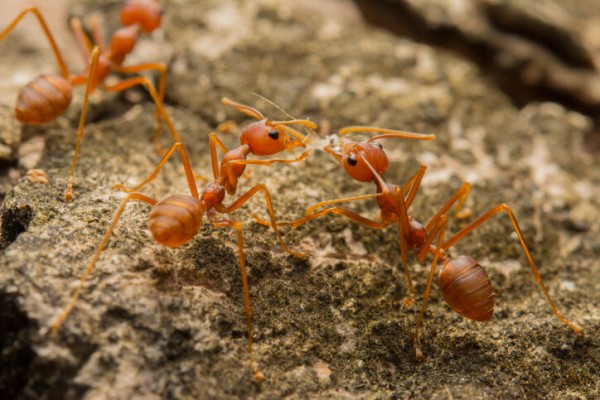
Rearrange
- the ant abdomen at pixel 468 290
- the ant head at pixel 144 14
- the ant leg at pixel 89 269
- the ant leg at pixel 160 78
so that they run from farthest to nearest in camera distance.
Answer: the ant head at pixel 144 14 → the ant leg at pixel 160 78 → the ant abdomen at pixel 468 290 → the ant leg at pixel 89 269

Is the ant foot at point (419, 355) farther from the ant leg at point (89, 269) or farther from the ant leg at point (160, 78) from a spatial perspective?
the ant leg at point (160, 78)

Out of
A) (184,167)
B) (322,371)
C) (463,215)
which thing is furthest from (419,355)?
(184,167)

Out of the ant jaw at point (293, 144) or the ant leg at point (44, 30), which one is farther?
the ant leg at point (44, 30)

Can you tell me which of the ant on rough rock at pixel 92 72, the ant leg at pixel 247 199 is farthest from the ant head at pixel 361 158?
the ant on rough rock at pixel 92 72

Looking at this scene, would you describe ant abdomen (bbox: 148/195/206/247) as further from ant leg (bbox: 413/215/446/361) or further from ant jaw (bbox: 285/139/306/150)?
ant leg (bbox: 413/215/446/361)

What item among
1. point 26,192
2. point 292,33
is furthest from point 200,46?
point 26,192

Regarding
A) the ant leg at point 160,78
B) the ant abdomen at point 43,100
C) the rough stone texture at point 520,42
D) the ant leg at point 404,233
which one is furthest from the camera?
the rough stone texture at point 520,42

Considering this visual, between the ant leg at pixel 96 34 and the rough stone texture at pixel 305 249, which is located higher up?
the ant leg at pixel 96 34

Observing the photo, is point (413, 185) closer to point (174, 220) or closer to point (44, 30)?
point (174, 220)

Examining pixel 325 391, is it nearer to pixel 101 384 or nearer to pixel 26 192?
pixel 101 384
